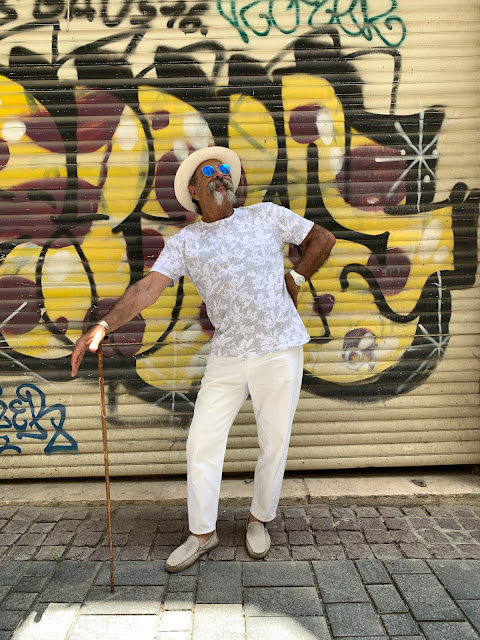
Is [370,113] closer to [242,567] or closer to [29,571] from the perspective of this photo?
[242,567]

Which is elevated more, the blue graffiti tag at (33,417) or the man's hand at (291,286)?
the man's hand at (291,286)

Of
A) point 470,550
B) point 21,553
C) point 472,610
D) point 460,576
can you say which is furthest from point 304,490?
point 21,553

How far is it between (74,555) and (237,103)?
10.2 feet

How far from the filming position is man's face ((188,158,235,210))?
11.4 feet

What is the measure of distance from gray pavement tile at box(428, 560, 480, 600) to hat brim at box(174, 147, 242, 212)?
7.99ft

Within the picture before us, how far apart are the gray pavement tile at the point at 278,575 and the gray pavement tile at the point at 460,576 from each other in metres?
0.69

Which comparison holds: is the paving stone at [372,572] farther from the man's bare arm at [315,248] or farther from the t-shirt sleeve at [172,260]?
the t-shirt sleeve at [172,260]

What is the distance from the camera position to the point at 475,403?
4.57 meters

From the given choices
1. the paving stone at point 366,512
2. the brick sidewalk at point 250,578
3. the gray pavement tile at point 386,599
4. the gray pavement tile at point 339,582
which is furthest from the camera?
the paving stone at point 366,512

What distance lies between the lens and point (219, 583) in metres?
3.23

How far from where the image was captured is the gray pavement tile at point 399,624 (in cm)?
281

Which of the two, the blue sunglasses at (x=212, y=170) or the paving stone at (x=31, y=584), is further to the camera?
the blue sunglasses at (x=212, y=170)

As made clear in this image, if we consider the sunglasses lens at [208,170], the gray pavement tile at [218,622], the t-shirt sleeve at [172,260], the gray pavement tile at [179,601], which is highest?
the sunglasses lens at [208,170]

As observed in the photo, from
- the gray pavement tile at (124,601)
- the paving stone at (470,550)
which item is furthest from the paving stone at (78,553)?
the paving stone at (470,550)
